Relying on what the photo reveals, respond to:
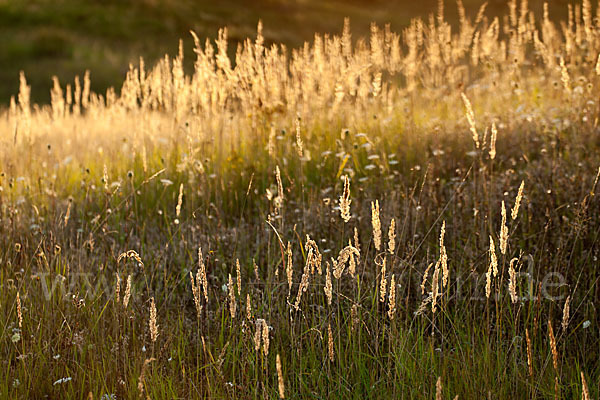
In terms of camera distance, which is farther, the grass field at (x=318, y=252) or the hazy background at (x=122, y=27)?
the hazy background at (x=122, y=27)

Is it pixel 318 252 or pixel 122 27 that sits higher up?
pixel 122 27

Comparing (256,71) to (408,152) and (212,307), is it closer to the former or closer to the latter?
(408,152)

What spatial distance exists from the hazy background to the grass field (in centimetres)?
1271

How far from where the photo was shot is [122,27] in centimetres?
2252

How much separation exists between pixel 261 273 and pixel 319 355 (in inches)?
33.9

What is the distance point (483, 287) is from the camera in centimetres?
289

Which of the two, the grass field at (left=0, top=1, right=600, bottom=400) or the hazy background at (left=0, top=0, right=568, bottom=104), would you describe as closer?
the grass field at (left=0, top=1, right=600, bottom=400)

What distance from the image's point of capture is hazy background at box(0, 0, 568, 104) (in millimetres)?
18391

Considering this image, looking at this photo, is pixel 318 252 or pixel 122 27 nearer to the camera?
pixel 318 252

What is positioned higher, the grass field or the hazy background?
the hazy background

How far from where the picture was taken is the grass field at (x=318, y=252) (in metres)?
2.20

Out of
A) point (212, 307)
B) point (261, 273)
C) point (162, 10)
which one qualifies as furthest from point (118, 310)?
point (162, 10)

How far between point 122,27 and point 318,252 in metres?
22.5

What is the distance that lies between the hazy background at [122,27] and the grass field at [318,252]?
41.7 feet
